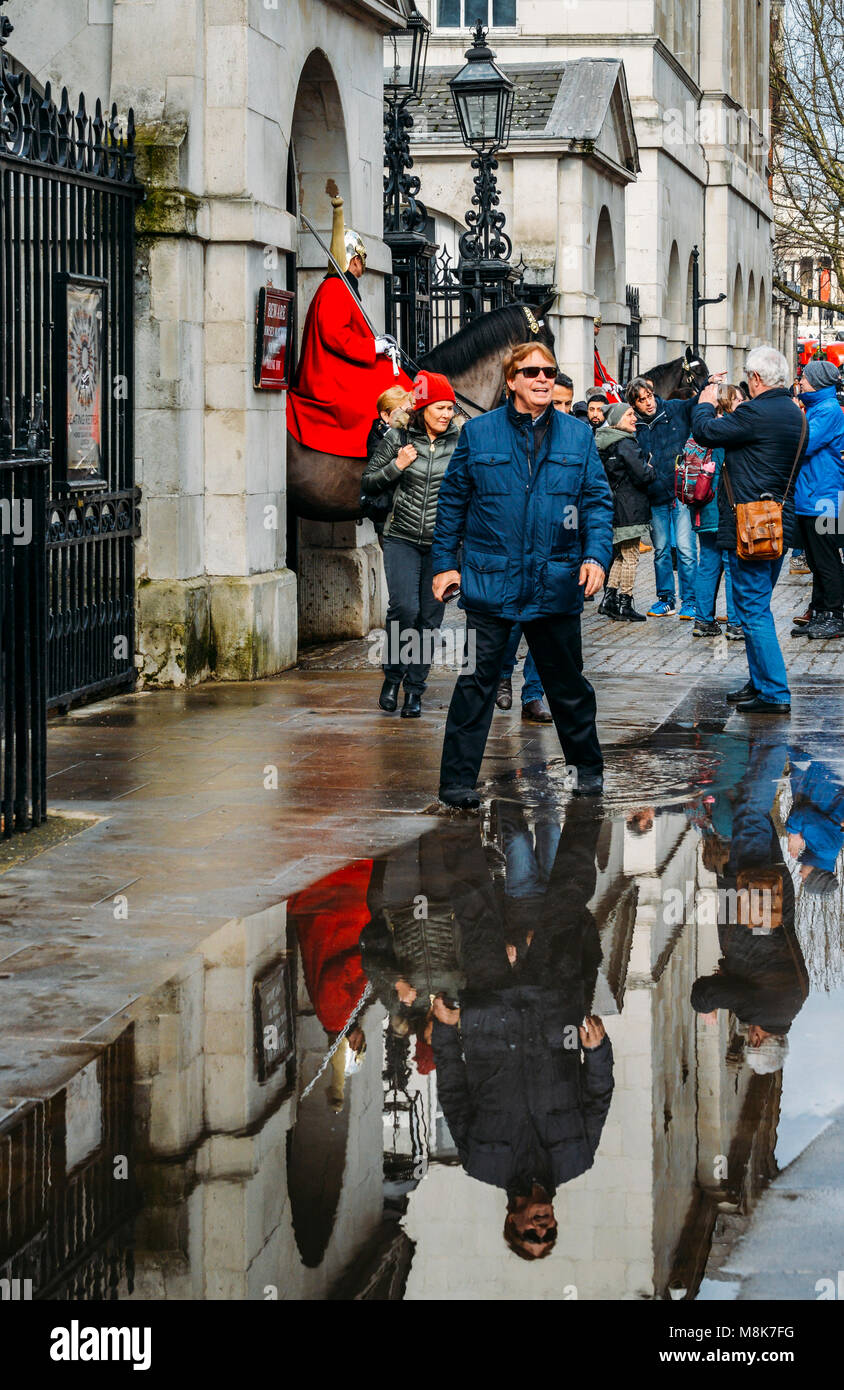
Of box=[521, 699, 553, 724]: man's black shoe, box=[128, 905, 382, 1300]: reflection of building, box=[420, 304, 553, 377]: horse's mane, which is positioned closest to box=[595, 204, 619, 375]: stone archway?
box=[420, 304, 553, 377]: horse's mane

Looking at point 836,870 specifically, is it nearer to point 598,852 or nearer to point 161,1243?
point 598,852

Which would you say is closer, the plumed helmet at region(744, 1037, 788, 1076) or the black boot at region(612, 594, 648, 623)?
the plumed helmet at region(744, 1037, 788, 1076)

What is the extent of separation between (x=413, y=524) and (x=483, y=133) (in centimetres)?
829

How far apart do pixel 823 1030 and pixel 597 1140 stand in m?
1.10

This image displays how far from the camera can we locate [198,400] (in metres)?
11.8

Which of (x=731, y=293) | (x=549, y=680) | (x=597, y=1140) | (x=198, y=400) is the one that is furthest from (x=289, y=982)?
(x=731, y=293)

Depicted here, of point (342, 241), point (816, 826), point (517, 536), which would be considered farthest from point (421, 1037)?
point (342, 241)

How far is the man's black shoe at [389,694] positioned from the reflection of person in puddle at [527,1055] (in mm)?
3837

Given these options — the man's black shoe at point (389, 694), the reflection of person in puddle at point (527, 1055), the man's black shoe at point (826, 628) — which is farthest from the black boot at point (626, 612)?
the reflection of person in puddle at point (527, 1055)

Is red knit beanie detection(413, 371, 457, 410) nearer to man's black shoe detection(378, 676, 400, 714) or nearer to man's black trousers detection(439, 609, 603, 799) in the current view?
man's black shoe detection(378, 676, 400, 714)

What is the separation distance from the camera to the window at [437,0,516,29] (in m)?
32.8

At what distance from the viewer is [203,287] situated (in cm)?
1177

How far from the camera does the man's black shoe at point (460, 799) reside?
8.19 meters

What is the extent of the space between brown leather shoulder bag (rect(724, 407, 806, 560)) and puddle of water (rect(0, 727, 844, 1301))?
11.9 feet
